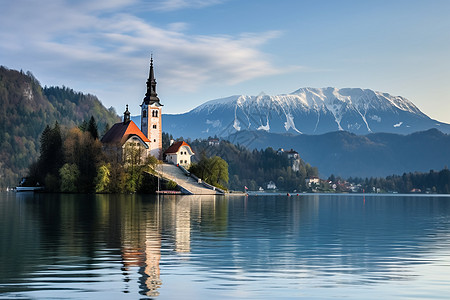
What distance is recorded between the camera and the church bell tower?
159625 millimetres

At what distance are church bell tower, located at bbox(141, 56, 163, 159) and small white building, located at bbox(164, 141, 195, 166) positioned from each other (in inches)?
135

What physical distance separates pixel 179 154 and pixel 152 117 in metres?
12.9

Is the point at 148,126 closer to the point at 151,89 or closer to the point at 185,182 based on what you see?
the point at 151,89

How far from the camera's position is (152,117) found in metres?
160

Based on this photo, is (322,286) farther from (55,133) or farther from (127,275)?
(55,133)

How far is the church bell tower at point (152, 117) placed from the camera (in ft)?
524

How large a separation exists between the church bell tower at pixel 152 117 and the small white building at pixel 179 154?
135 inches

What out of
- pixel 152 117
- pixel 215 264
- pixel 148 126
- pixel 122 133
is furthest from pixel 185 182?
pixel 215 264

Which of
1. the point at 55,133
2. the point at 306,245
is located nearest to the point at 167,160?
the point at 55,133

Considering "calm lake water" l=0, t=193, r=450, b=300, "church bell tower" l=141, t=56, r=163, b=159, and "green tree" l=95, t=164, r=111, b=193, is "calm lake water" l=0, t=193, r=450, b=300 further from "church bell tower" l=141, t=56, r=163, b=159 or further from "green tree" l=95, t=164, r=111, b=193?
"church bell tower" l=141, t=56, r=163, b=159

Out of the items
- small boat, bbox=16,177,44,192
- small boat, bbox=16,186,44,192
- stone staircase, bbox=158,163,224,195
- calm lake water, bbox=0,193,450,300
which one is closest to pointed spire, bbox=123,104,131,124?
stone staircase, bbox=158,163,224,195

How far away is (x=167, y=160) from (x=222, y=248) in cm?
13676

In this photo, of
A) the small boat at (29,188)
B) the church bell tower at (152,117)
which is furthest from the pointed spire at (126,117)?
the small boat at (29,188)

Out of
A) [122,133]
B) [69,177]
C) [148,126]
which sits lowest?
[69,177]
